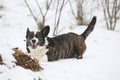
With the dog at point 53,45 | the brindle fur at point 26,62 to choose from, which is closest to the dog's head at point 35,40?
the dog at point 53,45

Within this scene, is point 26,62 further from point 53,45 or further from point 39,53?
point 53,45

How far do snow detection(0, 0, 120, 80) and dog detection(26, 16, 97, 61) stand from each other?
227mm

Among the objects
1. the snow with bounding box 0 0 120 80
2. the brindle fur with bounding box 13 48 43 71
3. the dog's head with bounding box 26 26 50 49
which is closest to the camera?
the snow with bounding box 0 0 120 80

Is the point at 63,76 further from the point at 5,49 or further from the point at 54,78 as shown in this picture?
the point at 5,49

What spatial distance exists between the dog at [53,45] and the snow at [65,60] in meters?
0.23

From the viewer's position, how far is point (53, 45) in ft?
22.6

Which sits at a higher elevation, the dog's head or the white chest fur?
the dog's head

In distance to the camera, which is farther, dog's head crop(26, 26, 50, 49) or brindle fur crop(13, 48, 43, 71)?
dog's head crop(26, 26, 50, 49)

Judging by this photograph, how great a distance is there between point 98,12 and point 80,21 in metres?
1.17

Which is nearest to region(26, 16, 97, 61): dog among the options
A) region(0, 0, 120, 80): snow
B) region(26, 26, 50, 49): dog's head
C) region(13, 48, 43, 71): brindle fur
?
region(26, 26, 50, 49): dog's head

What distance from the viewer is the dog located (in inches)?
259

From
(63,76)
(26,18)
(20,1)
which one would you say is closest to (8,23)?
(26,18)

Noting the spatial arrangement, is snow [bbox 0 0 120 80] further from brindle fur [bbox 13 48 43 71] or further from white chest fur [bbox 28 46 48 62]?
white chest fur [bbox 28 46 48 62]

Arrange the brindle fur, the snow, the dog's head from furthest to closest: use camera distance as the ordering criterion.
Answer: the dog's head < the brindle fur < the snow
